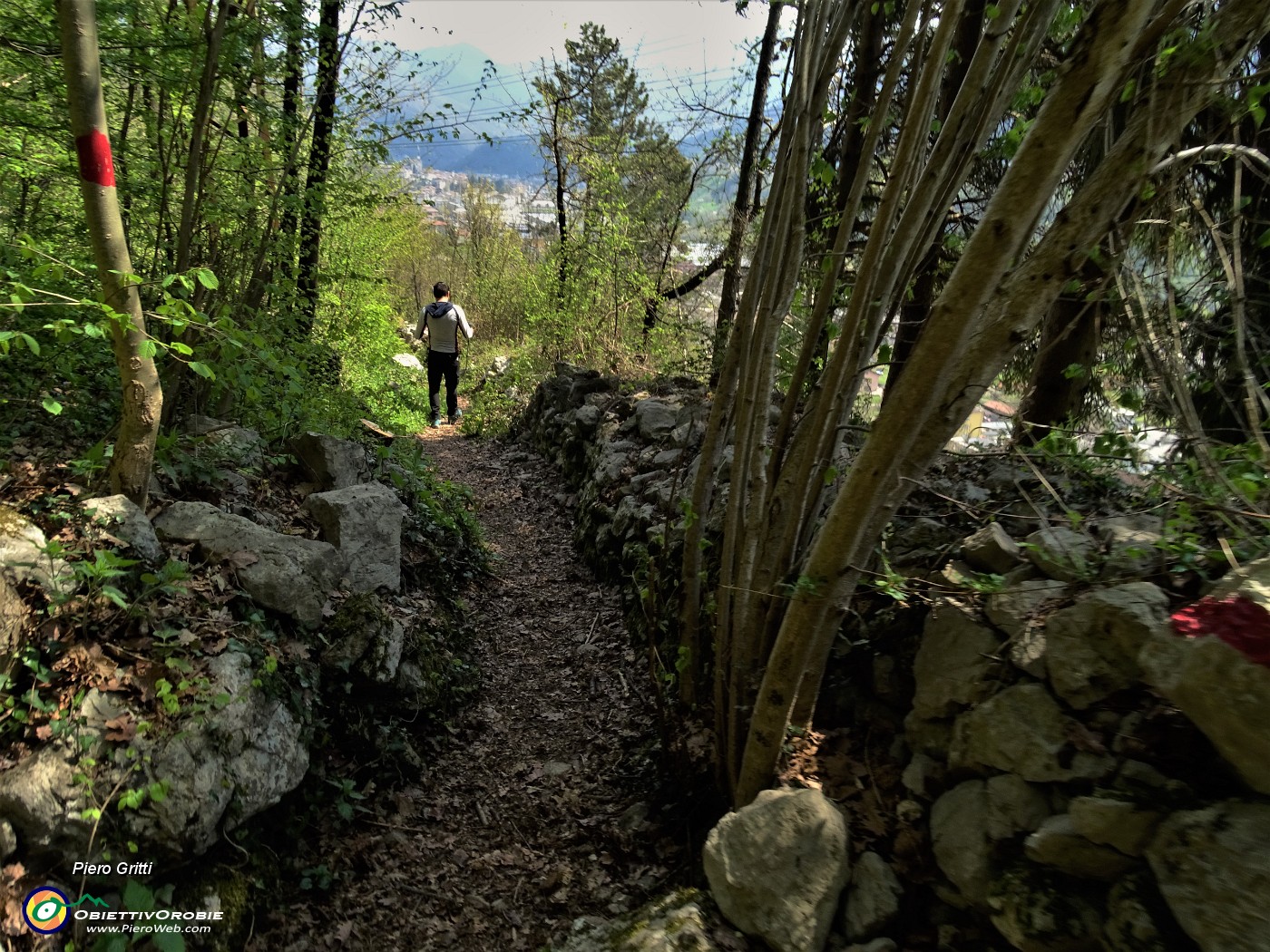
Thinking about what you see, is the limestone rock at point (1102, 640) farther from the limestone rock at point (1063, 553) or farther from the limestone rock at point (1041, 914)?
the limestone rock at point (1041, 914)

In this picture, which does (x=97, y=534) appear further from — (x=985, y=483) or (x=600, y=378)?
(x=600, y=378)

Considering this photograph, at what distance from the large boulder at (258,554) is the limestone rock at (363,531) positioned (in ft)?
1.64

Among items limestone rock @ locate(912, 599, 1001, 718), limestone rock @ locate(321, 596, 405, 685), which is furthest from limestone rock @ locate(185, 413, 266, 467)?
limestone rock @ locate(912, 599, 1001, 718)

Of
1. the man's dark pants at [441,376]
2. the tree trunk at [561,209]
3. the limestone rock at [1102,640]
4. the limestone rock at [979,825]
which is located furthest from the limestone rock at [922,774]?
the tree trunk at [561,209]

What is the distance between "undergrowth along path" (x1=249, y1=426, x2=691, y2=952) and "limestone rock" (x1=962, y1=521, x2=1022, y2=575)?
185 centimetres

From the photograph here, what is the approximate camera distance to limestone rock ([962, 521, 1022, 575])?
2.51 metres

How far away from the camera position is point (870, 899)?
219cm

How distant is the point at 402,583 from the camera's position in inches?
182

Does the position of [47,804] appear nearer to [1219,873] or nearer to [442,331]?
[1219,873]

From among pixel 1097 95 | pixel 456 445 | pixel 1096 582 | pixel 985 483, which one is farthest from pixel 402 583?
pixel 456 445

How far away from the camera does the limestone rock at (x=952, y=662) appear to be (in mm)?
2332

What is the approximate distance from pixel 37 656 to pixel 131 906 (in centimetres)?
96

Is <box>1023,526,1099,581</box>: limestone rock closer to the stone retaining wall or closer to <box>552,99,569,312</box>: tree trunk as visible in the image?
the stone retaining wall

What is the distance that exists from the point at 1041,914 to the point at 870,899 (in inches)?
22.0
